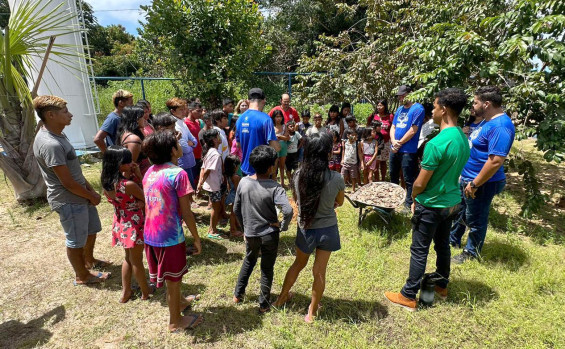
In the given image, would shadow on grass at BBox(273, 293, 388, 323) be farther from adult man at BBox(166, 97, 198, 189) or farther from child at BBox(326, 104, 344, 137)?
child at BBox(326, 104, 344, 137)

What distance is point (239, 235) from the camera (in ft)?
14.6

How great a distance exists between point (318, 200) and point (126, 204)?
1.84m

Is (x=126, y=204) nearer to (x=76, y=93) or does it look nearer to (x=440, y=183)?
(x=440, y=183)

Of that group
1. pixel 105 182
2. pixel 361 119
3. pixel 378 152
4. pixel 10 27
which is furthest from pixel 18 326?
pixel 361 119

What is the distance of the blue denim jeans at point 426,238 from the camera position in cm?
276

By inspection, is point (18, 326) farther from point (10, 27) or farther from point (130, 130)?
point (10, 27)

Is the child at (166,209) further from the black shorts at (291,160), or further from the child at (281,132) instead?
the black shorts at (291,160)

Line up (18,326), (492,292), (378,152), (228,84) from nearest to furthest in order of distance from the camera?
(18,326)
(492,292)
(378,152)
(228,84)

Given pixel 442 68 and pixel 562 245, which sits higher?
pixel 442 68

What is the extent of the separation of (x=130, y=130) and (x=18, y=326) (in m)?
2.17

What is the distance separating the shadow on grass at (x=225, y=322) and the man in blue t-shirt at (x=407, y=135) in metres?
3.35

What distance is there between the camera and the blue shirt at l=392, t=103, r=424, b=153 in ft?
15.7

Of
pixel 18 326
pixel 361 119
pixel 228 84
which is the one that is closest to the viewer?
pixel 18 326

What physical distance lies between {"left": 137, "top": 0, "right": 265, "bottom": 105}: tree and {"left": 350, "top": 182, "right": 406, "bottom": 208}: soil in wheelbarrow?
16.8 feet
